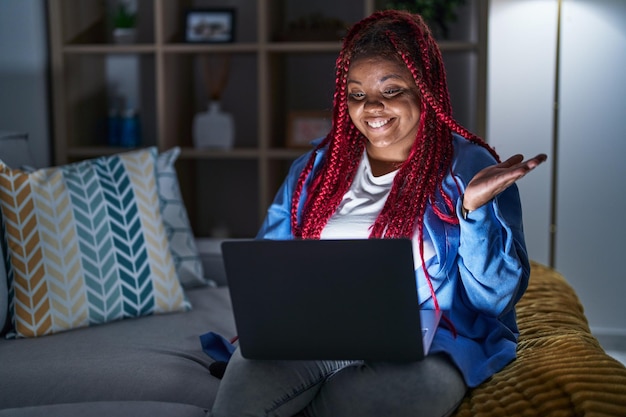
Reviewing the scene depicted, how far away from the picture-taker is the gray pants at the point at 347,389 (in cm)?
134

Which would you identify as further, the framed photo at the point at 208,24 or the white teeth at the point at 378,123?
the framed photo at the point at 208,24

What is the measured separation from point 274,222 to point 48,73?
1.62 metres

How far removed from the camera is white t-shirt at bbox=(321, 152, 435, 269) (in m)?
1.72

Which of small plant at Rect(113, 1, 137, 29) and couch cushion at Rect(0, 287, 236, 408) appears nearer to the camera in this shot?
couch cushion at Rect(0, 287, 236, 408)

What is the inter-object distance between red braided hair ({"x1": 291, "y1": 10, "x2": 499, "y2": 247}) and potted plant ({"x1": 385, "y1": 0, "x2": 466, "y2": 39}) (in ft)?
4.51

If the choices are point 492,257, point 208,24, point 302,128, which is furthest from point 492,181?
point 208,24

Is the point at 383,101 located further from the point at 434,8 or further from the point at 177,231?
the point at 434,8

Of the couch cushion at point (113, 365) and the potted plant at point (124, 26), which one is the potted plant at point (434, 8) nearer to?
the potted plant at point (124, 26)

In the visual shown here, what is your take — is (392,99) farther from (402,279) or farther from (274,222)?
(402,279)

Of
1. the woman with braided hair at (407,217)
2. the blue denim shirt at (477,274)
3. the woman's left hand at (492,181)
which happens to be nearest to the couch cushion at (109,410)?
the woman with braided hair at (407,217)

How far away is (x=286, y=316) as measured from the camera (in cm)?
132

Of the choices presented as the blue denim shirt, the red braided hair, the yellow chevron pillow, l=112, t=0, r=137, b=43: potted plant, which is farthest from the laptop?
l=112, t=0, r=137, b=43: potted plant

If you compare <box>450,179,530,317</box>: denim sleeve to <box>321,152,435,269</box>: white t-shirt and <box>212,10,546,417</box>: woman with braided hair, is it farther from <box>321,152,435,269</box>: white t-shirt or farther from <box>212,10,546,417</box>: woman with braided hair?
<box>321,152,435,269</box>: white t-shirt

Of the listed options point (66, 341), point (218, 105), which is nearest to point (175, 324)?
point (66, 341)
